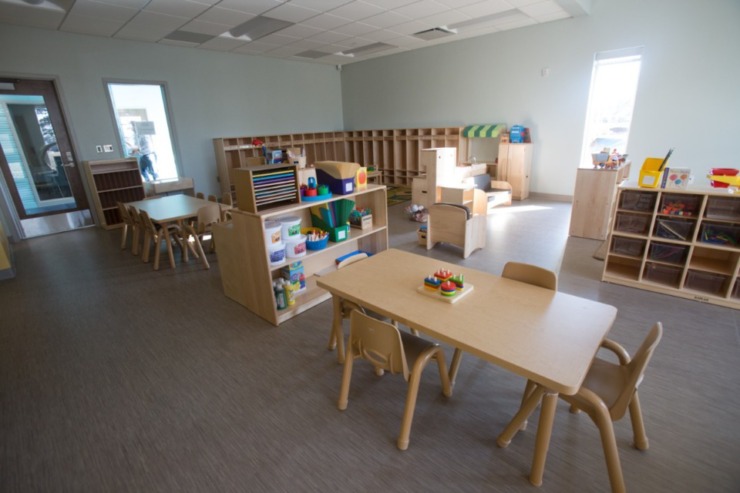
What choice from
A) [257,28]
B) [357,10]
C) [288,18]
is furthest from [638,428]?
[257,28]

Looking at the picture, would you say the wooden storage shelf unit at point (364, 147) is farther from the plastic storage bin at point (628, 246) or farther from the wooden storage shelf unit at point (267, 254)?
the plastic storage bin at point (628, 246)

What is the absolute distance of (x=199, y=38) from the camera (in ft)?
21.1

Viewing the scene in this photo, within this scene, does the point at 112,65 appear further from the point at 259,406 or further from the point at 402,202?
the point at 259,406

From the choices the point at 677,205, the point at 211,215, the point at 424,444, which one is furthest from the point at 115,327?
the point at 677,205

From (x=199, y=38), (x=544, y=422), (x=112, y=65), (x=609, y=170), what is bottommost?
(x=544, y=422)

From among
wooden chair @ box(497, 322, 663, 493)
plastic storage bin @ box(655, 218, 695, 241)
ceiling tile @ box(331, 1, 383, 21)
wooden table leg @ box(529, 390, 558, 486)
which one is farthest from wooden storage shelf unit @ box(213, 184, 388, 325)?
ceiling tile @ box(331, 1, 383, 21)

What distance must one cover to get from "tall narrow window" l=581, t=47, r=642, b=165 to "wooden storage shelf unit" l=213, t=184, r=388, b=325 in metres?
4.61

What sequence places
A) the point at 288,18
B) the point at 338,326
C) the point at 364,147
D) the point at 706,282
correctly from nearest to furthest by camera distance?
the point at 338,326 → the point at 706,282 → the point at 288,18 → the point at 364,147

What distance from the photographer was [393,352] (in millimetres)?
1706

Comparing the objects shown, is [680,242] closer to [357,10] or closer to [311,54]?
[357,10]

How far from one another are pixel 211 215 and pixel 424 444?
12.1ft

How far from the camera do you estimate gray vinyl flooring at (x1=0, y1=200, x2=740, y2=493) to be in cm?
169

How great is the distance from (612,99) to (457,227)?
4.29 metres

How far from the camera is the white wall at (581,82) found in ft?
16.6
